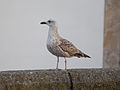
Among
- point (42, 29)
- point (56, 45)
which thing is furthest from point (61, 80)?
point (42, 29)

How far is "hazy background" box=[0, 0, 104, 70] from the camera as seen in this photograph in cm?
380

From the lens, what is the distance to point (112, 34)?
4.26 meters

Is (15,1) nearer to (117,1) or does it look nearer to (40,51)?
(40,51)

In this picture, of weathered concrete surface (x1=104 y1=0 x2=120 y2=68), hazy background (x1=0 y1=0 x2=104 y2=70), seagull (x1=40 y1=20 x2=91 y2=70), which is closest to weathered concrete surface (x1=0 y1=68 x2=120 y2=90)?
seagull (x1=40 y1=20 x2=91 y2=70)

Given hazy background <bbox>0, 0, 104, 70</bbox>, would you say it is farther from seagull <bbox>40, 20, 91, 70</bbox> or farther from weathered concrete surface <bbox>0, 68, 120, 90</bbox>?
weathered concrete surface <bbox>0, 68, 120, 90</bbox>

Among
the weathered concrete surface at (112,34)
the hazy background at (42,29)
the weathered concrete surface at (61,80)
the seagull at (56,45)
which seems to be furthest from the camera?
the weathered concrete surface at (112,34)

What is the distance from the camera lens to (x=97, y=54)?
418 cm

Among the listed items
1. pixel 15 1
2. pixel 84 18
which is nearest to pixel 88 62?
pixel 84 18

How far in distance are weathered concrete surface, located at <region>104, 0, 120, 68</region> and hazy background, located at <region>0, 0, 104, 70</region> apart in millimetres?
71

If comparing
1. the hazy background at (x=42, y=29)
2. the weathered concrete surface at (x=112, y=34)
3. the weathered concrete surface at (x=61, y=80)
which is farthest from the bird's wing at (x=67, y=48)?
the weathered concrete surface at (x=112, y=34)

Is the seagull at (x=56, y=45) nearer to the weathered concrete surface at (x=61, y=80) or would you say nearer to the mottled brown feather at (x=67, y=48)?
the mottled brown feather at (x=67, y=48)

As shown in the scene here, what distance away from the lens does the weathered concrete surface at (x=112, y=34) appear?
4.18 meters

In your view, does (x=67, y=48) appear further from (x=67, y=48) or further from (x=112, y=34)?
(x=112, y=34)

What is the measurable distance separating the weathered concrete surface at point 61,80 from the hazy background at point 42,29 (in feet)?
7.52
